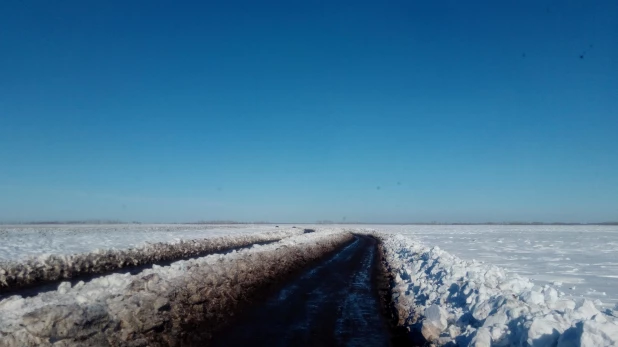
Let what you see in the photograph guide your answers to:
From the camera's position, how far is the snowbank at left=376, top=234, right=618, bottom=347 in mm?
5027

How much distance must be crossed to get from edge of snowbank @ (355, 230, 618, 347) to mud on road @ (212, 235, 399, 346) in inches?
29.9

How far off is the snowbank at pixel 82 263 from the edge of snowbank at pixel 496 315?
13.3 meters

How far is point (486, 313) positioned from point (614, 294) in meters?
5.92

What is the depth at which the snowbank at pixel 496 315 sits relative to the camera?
16.5ft

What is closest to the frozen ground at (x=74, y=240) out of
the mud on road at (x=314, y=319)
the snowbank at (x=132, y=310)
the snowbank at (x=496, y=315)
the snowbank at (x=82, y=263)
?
the snowbank at (x=82, y=263)

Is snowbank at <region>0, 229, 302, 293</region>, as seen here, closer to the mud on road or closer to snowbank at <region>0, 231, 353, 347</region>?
snowbank at <region>0, 231, 353, 347</region>

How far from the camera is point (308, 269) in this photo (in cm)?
1902

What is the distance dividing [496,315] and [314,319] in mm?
4019

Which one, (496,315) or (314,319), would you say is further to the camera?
(314,319)

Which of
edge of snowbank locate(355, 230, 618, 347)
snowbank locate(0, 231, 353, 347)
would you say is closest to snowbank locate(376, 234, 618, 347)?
edge of snowbank locate(355, 230, 618, 347)

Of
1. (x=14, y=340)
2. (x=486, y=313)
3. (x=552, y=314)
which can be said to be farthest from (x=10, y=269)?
(x=552, y=314)

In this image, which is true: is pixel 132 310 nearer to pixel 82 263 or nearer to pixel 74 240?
pixel 82 263

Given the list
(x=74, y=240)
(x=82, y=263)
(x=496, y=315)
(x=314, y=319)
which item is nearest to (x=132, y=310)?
(x=314, y=319)

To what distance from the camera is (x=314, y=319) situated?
9062 millimetres
